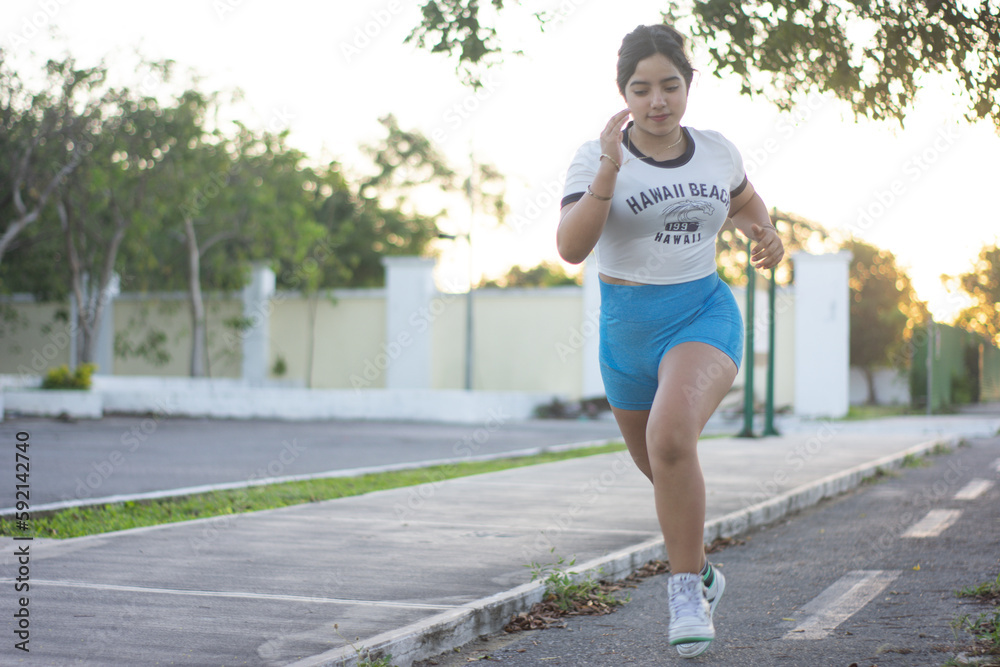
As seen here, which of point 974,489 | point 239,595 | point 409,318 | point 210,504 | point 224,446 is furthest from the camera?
point 409,318

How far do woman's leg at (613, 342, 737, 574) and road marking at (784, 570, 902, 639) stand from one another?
2.88 feet

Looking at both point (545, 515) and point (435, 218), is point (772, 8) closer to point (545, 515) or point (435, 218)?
point (545, 515)

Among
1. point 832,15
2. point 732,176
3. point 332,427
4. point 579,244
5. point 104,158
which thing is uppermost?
point 104,158

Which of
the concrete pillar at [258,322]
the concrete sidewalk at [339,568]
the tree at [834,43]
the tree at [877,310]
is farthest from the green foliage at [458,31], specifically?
the tree at [877,310]

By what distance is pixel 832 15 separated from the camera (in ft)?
22.1

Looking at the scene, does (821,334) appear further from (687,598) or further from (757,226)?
(687,598)

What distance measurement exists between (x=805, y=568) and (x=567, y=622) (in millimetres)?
1736

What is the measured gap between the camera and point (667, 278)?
3314 millimetres

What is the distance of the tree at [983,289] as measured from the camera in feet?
148

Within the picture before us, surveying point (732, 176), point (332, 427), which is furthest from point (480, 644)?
point (332, 427)

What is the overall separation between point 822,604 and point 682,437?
1711mm

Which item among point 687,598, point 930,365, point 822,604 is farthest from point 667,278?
point 930,365

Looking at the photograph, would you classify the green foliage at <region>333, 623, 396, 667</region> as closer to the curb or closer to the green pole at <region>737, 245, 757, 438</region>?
the curb

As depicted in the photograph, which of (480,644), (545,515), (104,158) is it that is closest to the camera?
(480,644)
